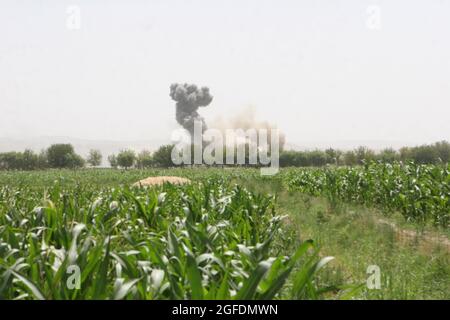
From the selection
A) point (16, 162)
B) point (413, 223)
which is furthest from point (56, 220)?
point (16, 162)

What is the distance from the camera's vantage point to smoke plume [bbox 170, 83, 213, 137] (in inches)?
4721

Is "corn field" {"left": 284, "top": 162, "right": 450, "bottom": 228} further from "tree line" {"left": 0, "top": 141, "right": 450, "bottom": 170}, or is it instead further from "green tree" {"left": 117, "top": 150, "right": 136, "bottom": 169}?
"green tree" {"left": 117, "top": 150, "right": 136, "bottom": 169}

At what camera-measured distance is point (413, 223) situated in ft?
37.5

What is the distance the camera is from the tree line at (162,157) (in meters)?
81.6

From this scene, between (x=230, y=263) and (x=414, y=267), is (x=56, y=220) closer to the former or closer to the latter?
(x=230, y=263)

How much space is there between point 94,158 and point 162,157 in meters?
40.7

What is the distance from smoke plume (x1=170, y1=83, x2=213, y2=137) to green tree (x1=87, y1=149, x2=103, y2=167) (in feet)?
79.2

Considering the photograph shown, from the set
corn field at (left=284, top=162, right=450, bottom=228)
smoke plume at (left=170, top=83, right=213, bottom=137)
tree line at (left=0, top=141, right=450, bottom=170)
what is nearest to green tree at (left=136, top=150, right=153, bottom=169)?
tree line at (left=0, top=141, right=450, bottom=170)

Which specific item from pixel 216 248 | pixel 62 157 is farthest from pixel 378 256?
pixel 62 157

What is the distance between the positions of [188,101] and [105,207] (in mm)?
114764

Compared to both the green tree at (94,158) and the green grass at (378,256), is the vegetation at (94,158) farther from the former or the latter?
the green grass at (378,256)

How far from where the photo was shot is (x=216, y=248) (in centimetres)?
463

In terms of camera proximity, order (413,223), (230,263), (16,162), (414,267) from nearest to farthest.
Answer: (230,263)
(414,267)
(413,223)
(16,162)

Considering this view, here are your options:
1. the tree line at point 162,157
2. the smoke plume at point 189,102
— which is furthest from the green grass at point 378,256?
the smoke plume at point 189,102
